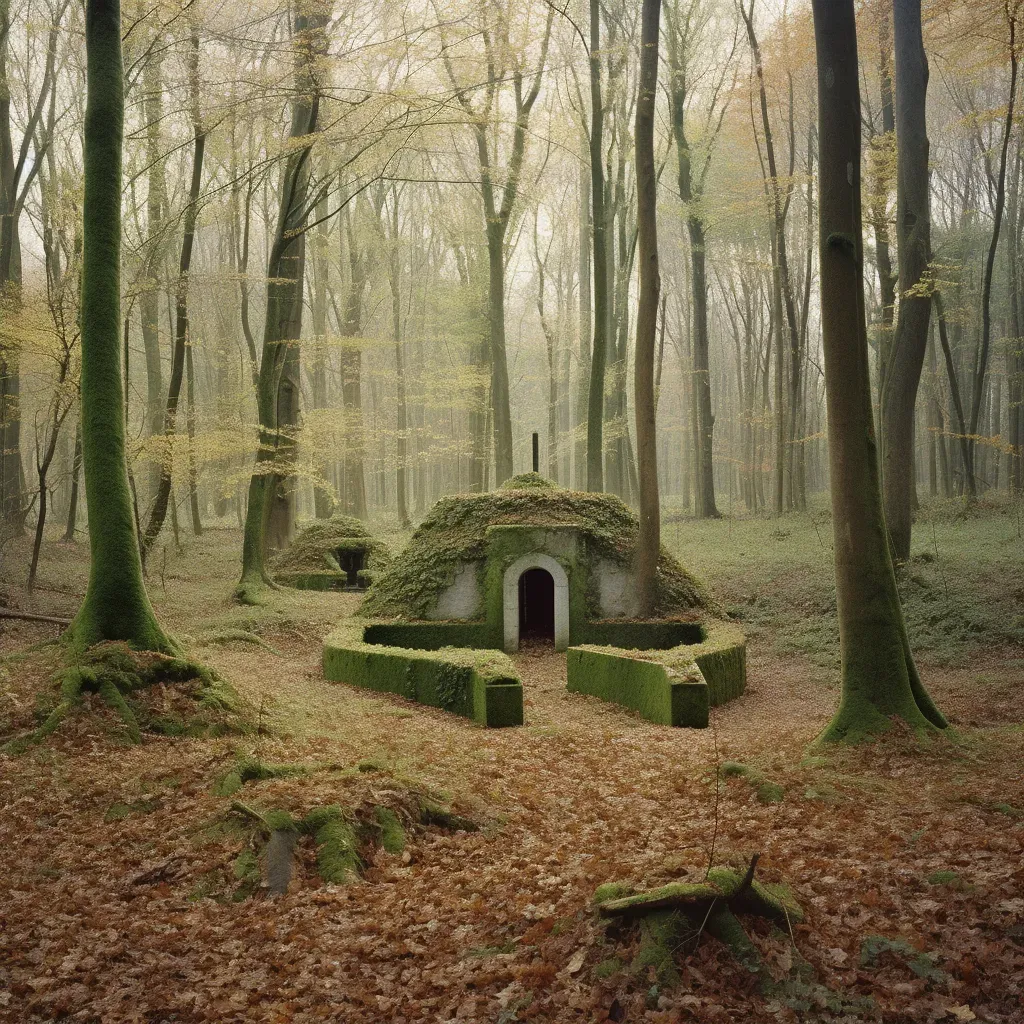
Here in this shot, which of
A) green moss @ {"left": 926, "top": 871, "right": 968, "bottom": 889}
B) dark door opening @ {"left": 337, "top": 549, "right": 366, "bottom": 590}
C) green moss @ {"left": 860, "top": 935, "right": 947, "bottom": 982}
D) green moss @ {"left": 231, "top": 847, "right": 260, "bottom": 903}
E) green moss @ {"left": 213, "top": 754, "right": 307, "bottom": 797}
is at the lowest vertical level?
green moss @ {"left": 231, "top": 847, "right": 260, "bottom": 903}

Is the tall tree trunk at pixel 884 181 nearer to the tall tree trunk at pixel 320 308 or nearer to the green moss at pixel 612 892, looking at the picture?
the green moss at pixel 612 892

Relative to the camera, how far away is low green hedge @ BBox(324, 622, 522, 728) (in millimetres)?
9828

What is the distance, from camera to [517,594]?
46.0 ft

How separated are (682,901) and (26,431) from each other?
33299mm

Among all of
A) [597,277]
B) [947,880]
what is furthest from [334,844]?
[597,277]

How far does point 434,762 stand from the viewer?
A: 727 centimetres

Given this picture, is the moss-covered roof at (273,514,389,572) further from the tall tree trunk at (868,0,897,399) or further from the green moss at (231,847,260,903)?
the green moss at (231,847,260,903)

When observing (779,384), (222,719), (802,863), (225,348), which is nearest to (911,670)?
(802,863)

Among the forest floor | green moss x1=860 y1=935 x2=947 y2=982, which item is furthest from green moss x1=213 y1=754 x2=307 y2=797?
green moss x1=860 y1=935 x2=947 y2=982

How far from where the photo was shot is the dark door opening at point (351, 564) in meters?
20.6

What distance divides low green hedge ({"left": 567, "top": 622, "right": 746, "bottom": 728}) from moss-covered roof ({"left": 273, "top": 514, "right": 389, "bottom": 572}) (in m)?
9.84

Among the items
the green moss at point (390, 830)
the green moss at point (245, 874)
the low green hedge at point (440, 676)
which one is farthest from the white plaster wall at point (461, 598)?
the green moss at point (245, 874)

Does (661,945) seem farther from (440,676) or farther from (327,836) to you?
(440,676)

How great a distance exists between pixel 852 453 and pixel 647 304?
21.3 feet
